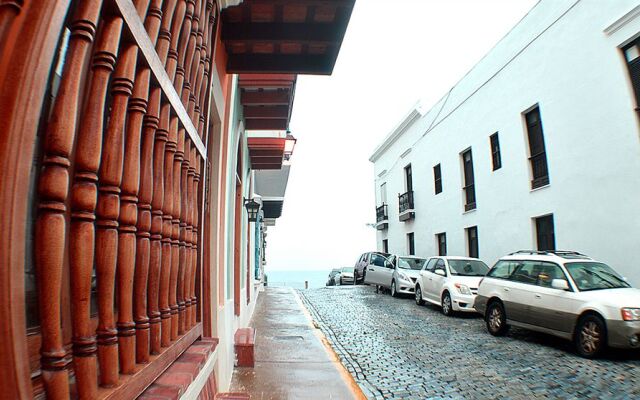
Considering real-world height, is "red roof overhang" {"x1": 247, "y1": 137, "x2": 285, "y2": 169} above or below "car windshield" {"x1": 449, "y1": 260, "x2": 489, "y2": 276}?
above

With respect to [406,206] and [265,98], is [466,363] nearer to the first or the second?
[265,98]

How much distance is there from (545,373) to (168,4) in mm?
6312

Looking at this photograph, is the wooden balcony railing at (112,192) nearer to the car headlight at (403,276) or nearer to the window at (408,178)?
the car headlight at (403,276)

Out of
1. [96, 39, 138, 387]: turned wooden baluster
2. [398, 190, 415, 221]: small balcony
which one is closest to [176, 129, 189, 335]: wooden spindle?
[96, 39, 138, 387]: turned wooden baluster

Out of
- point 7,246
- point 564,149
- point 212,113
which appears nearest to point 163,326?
point 7,246

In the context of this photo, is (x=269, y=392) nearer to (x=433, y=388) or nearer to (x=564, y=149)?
(x=433, y=388)

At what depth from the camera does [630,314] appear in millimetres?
6266

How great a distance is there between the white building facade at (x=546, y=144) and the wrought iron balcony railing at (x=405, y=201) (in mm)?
1729

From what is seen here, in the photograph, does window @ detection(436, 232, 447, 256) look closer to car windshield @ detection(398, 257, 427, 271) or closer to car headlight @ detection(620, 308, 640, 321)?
car windshield @ detection(398, 257, 427, 271)

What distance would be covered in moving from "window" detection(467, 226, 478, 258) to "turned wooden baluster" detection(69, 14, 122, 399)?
16.3 meters

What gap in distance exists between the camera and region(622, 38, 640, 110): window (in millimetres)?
9297

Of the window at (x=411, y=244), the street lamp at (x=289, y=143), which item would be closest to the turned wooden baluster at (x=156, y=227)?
the street lamp at (x=289, y=143)

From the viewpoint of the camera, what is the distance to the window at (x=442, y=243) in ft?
61.8

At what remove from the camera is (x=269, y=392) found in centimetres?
515
